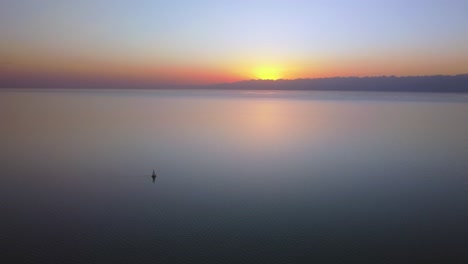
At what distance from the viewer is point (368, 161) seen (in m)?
19.0

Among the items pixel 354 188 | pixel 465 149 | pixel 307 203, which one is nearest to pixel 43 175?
pixel 307 203

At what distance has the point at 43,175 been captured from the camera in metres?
15.5

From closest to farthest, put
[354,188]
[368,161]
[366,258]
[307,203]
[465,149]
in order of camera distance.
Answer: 1. [366,258]
2. [307,203]
3. [354,188]
4. [368,161]
5. [465,149]

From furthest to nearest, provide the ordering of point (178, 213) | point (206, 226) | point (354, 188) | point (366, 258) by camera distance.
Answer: point (354, 188), point (178, 213), point (206, 226), point (366, 258)

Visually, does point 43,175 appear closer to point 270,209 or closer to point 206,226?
point 206,226

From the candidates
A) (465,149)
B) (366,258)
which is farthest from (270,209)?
(465,149)

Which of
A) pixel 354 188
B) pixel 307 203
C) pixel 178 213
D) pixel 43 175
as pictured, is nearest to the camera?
pixel 178 213

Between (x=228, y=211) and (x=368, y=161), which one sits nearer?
(x=228, y=211)

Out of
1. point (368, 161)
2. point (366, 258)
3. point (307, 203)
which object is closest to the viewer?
point (366, 258)

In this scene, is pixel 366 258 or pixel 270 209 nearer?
pixel 366 258

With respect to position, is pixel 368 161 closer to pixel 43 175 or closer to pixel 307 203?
pixel 307 203

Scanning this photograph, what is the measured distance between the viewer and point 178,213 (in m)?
11.3

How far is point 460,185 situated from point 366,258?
8.35m

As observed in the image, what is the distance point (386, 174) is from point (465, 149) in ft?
29.0
